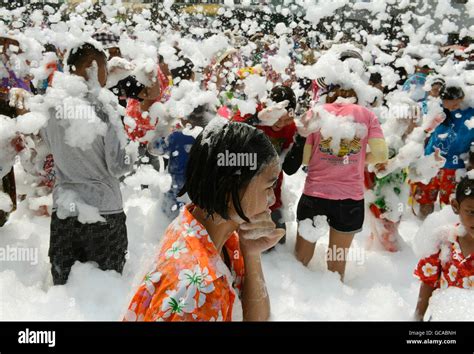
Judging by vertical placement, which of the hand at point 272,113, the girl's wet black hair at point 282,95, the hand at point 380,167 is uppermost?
the girl's wet black hair at point 282,95

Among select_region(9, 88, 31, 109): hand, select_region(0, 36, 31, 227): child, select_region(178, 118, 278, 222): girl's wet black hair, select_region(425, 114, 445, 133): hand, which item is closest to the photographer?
select_region(178, 118, 278, 222): girl's wet black hair

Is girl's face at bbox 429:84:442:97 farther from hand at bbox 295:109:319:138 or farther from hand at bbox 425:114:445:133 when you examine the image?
hand at bbox 295:109:319:138

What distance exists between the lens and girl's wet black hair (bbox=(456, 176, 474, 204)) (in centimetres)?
206

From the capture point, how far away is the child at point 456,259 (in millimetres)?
2020

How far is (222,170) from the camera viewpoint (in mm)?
1324

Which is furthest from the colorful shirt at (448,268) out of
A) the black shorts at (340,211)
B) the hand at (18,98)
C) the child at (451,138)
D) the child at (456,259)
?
the hand at (18,98)

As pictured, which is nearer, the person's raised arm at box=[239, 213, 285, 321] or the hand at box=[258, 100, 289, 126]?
the person's raised arm at box=[239, 213, 285, 321]

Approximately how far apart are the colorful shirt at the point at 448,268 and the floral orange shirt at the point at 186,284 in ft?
3.96

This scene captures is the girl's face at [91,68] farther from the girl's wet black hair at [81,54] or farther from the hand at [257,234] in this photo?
the hand at [257,234]

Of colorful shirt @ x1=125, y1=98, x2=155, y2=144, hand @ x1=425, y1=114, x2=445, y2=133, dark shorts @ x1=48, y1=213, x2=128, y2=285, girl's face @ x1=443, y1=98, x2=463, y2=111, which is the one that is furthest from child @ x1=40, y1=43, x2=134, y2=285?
girl's face @ x1=443, y1=98, x2=463, y2=111

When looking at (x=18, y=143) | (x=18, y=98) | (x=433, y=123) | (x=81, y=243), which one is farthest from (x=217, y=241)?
(x=433, y=123)

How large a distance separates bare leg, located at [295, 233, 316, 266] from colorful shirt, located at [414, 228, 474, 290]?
4.01 feet

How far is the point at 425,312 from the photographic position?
2.23 meters

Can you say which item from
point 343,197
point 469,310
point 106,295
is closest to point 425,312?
point 469,310
